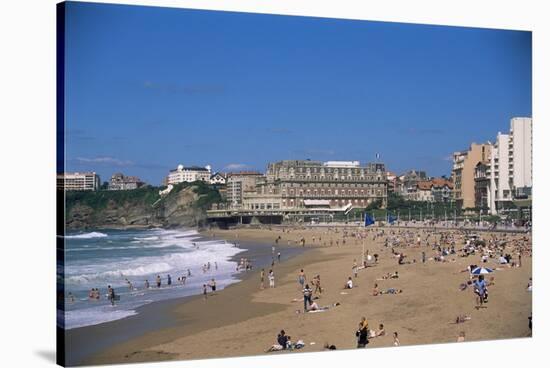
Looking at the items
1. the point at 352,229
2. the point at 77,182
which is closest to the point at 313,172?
the point at 352,229

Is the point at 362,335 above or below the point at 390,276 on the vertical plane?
below

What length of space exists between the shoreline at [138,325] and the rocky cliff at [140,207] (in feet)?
1.47

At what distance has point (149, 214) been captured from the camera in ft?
44.2

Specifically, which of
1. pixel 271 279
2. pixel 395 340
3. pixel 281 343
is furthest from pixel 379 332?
pixel 271 279

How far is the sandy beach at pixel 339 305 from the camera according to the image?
43.0 feet

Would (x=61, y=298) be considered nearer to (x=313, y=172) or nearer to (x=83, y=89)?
(x=83, y=89)

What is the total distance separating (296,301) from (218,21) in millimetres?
4505

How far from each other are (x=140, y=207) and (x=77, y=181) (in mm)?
1400

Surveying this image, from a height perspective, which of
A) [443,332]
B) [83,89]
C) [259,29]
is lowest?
[443,332]

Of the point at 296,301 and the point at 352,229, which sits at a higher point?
the point at 352,229

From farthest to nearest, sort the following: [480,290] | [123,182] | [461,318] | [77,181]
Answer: [480,290], [461,318], [123,182], [77,181]

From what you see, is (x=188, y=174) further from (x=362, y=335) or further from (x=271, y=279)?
(x=362, y=335)

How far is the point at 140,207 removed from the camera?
1339cm

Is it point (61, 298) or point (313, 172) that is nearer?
point (61, 298)
